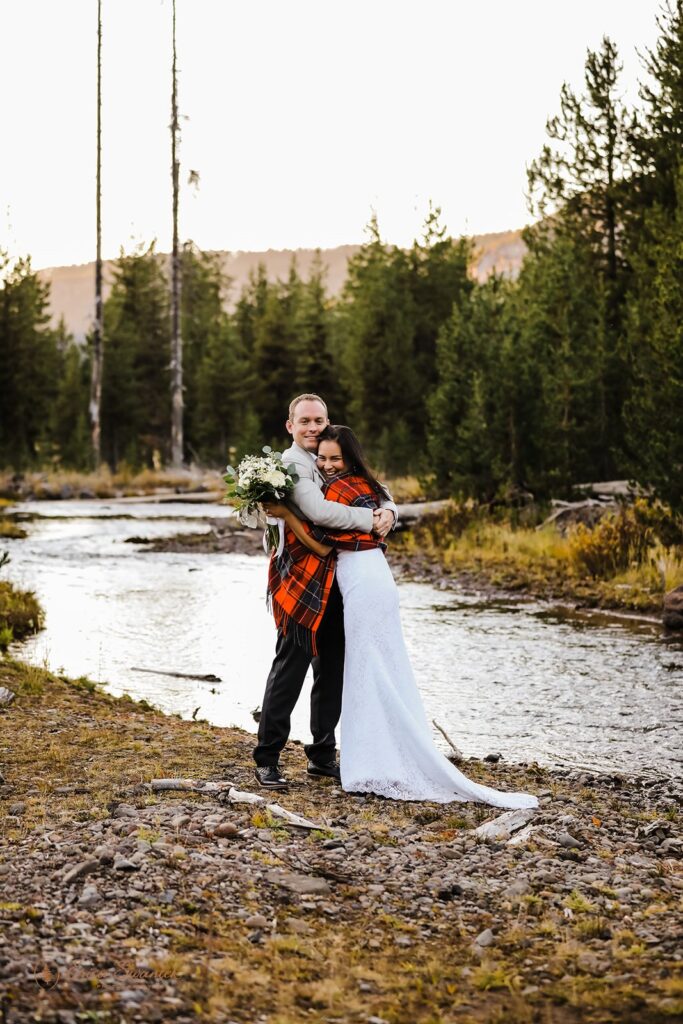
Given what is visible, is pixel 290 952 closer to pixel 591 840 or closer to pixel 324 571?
pixel 591 840

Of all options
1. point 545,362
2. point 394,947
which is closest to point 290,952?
point 394,947

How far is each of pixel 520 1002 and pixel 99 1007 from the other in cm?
137

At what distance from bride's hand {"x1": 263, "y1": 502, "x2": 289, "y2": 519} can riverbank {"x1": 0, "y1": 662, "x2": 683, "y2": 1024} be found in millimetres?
1511

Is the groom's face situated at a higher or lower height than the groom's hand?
higher

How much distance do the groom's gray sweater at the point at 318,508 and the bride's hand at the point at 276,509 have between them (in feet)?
0.22

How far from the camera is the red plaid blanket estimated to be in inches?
255

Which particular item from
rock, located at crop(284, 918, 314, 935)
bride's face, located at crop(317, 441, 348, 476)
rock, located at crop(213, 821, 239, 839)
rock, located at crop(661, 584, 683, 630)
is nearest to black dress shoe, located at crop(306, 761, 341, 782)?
rock, located at crop(213, 821, 239, 839)

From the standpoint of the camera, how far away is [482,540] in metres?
20.4

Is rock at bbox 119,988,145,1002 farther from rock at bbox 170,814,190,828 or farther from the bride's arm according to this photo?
the bride's arm

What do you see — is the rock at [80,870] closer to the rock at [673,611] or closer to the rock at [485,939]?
the rock at [485,939]

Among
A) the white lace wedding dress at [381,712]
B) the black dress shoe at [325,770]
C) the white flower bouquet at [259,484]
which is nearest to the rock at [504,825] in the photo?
the white lace wedding dress at [381,712]

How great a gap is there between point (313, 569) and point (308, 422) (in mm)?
823

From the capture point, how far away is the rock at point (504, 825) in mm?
5691

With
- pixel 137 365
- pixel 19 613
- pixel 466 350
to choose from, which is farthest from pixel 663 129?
pixel 137 365
